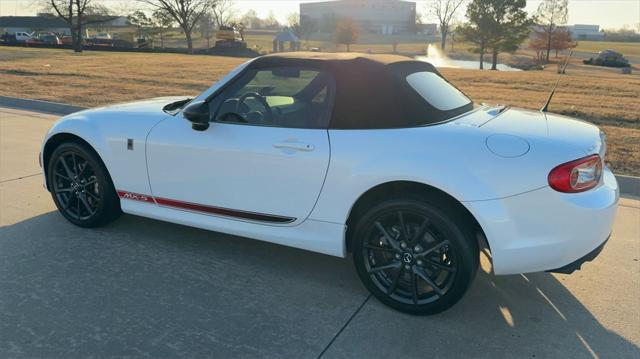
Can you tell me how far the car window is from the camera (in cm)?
336

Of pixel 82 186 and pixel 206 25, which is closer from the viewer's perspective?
pixel 82 186

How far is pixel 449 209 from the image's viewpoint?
2934 mm

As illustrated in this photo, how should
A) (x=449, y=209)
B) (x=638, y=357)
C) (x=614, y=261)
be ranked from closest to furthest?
(x=638, y=357) < (x=449, y=209) < (x=614, y=261)

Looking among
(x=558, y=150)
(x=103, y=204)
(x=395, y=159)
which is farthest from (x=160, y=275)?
(x=558, y=150)

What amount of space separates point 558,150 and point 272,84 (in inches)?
78.6

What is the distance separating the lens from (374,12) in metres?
149

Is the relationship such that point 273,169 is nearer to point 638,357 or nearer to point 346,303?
point 346,303

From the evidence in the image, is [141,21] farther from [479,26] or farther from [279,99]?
[279,99]

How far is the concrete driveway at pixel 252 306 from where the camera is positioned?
9.20 feet

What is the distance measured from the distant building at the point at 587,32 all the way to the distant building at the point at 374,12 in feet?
150

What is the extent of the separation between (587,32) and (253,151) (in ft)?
573

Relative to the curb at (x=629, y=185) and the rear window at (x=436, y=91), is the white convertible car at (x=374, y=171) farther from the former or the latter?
the curb at (x=629, y=185)

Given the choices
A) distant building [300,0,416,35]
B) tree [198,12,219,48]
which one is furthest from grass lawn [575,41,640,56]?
distant building [300,0,416,35]

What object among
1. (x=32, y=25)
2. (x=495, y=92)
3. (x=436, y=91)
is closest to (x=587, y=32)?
(x=32, y=25)
